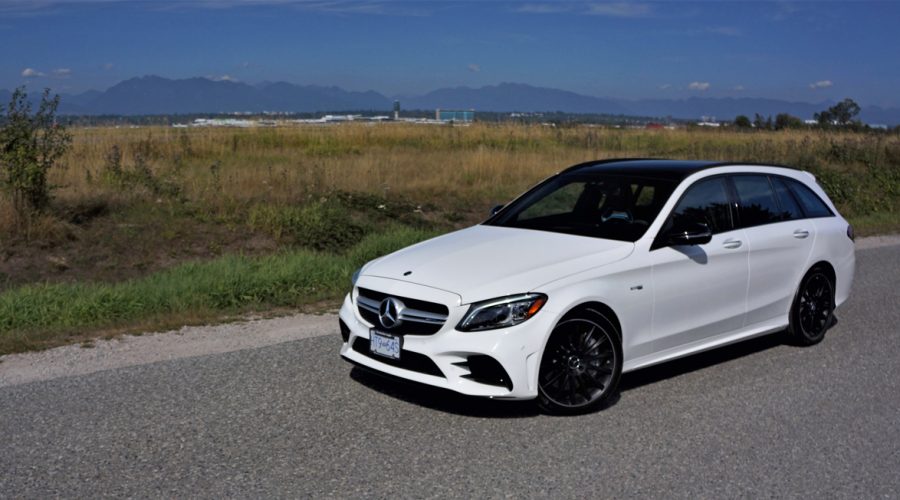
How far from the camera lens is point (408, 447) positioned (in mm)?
5586

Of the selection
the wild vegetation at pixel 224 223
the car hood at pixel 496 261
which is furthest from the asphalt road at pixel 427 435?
the wild vegetation at pixel 224 223

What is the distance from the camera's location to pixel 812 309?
8.31 m

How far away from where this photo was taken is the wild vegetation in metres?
9.59

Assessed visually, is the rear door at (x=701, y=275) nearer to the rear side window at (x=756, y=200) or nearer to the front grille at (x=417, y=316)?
the rear side window at (x=756, y=200)

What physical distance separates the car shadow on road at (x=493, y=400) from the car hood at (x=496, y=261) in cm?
69

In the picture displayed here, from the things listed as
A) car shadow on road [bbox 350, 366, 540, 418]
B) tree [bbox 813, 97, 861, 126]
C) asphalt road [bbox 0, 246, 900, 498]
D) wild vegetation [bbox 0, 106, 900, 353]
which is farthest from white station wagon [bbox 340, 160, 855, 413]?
tree [bbox 813, 97, 861, 126]

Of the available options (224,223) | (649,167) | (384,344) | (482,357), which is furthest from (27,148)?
(482,357)

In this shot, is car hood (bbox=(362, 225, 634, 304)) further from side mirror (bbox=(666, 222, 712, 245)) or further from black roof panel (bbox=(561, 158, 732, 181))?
black roof panel (bbox=(561, 158, 732, 181))

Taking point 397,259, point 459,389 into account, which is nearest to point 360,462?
point 459,389

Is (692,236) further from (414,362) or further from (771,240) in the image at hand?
(414,362)

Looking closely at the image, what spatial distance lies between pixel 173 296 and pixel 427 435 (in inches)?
193

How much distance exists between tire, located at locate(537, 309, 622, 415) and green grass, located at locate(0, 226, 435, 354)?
4.29 m

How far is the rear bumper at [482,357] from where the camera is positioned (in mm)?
Answer: 5875

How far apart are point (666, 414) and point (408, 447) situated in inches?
72.2
